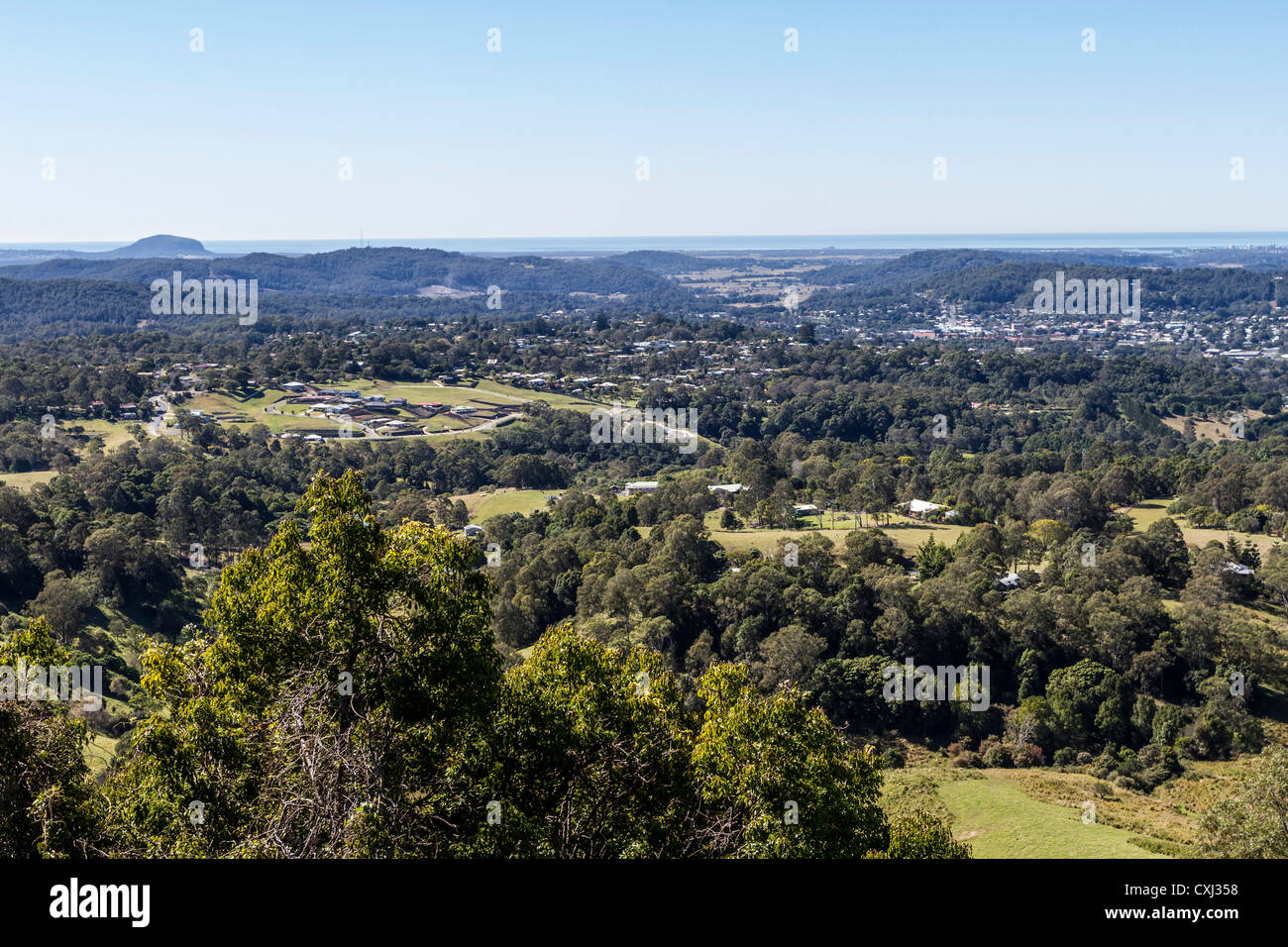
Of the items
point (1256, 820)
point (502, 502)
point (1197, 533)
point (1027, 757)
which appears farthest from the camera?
point (502, 502)

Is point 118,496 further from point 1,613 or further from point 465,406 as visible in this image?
point 465,406

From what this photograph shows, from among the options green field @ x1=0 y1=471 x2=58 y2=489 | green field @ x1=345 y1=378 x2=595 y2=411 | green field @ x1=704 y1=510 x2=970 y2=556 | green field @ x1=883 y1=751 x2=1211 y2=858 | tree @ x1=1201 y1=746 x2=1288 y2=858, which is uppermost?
green field @ x1=345 y1=378 x2=595 y2=411

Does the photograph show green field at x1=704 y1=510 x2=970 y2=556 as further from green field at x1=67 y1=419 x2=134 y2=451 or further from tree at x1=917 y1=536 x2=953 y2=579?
green field at x1=67 y1=419 x2=134 y2=451

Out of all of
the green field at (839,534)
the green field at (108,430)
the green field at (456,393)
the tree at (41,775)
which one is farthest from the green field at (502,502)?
the tree at (41,775)

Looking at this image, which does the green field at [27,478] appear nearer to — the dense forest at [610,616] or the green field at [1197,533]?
the dense forest at [610,616]

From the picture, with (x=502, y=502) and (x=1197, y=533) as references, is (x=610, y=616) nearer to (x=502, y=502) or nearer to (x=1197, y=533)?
(x=502, y=502)

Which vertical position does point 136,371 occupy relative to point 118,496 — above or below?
above

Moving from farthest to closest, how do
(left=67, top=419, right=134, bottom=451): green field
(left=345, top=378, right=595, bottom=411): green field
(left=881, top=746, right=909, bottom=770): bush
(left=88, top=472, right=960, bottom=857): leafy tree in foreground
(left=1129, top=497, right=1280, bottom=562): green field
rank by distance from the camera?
(left=345, top=378, right=595, bottom=411): green field
(left=67, top=419, right=134, bottom=451): green field
(left=1129, top=497, right=1280, bottom=562): green field
(left=881, top=746, right=909, bottom=770): bush
(left=88, top=472, right=960, bottom=857): leafy tree in foreground

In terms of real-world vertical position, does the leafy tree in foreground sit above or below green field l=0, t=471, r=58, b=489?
above

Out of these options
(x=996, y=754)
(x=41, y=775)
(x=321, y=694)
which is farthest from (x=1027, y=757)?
(x=41, y=775)

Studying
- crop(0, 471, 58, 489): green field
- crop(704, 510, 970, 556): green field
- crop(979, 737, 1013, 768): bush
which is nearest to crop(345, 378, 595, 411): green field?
crop(0, 471, 58, 489): green field
